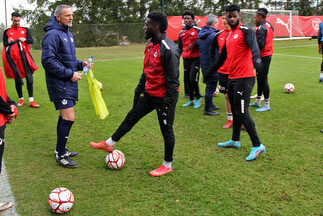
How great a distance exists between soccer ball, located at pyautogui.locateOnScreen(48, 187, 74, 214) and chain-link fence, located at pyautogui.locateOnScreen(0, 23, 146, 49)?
2835 cm

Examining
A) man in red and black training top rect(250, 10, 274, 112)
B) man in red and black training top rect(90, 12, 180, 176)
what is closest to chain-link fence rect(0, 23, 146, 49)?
man in red and black training top rect(250, 10, 274, 112)

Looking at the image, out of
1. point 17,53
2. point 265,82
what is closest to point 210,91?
point 265,82

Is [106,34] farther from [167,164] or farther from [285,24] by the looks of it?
[167,164]

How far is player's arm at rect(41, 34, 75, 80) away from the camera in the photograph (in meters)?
3.96

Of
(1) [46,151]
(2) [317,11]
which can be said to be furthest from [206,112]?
(2) [317,11]

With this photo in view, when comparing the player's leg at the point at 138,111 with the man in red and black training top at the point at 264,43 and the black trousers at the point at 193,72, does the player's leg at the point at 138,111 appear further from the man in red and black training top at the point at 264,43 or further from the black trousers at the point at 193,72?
the man in red and black training top at the point at 264,43

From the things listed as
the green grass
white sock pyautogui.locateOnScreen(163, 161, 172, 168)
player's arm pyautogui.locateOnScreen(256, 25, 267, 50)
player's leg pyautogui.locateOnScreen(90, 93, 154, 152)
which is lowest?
the green grass

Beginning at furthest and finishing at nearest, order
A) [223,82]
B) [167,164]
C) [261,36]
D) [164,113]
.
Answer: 1. [261,36]
2. [223,82]
3. [167,164]
4. [164,113]

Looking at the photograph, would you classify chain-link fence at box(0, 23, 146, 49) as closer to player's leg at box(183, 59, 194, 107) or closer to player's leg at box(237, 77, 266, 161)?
player's leg at box(183, 59, 194, 107)

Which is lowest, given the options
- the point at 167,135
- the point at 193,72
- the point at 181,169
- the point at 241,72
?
the point at 181,169

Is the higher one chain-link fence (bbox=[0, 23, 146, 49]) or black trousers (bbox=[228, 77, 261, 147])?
chain-link fence (bbox=[0, 23, 146, 49])

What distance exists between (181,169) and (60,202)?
A: 1792 mm

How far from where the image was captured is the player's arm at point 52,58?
13.0ft

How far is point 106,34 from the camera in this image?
102ft
